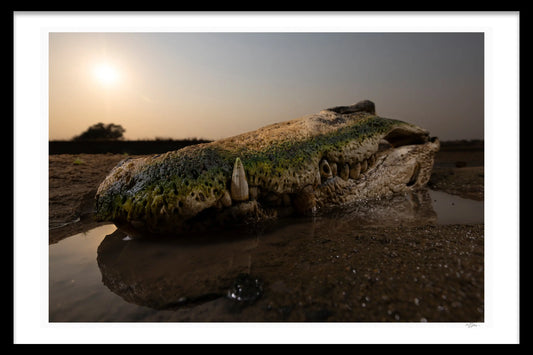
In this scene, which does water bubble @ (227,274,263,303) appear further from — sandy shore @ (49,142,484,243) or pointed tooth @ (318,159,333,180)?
sandy shore @ (49,142,484,243)

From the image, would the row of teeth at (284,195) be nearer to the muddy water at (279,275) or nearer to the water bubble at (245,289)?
the muddy water at (279,275)

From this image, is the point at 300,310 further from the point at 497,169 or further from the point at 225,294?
the point at 497,169

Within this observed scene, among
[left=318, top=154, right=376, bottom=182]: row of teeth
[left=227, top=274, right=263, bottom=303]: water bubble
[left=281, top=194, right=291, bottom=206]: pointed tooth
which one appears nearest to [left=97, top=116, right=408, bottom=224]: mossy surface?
[left=281, top=194, right=291, bottom=206]: pointed tooth

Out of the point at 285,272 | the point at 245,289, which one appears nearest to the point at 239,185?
the point at 285,272

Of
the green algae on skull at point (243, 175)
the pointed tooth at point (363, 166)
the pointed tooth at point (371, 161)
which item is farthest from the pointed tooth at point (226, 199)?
the pointed tooth at point (371, 161)

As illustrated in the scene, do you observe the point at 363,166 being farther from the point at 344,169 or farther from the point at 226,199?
the point at 226,199

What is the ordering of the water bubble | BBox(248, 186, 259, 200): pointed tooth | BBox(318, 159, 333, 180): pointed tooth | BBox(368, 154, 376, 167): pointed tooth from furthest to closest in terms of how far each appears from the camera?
BBox(368, 154, 376, 167): pointed tooth, BBox(318, 159, 333, 180): pointed tooth, BBox(248, 186, 259, 200): pointed tooth, the water bubble
